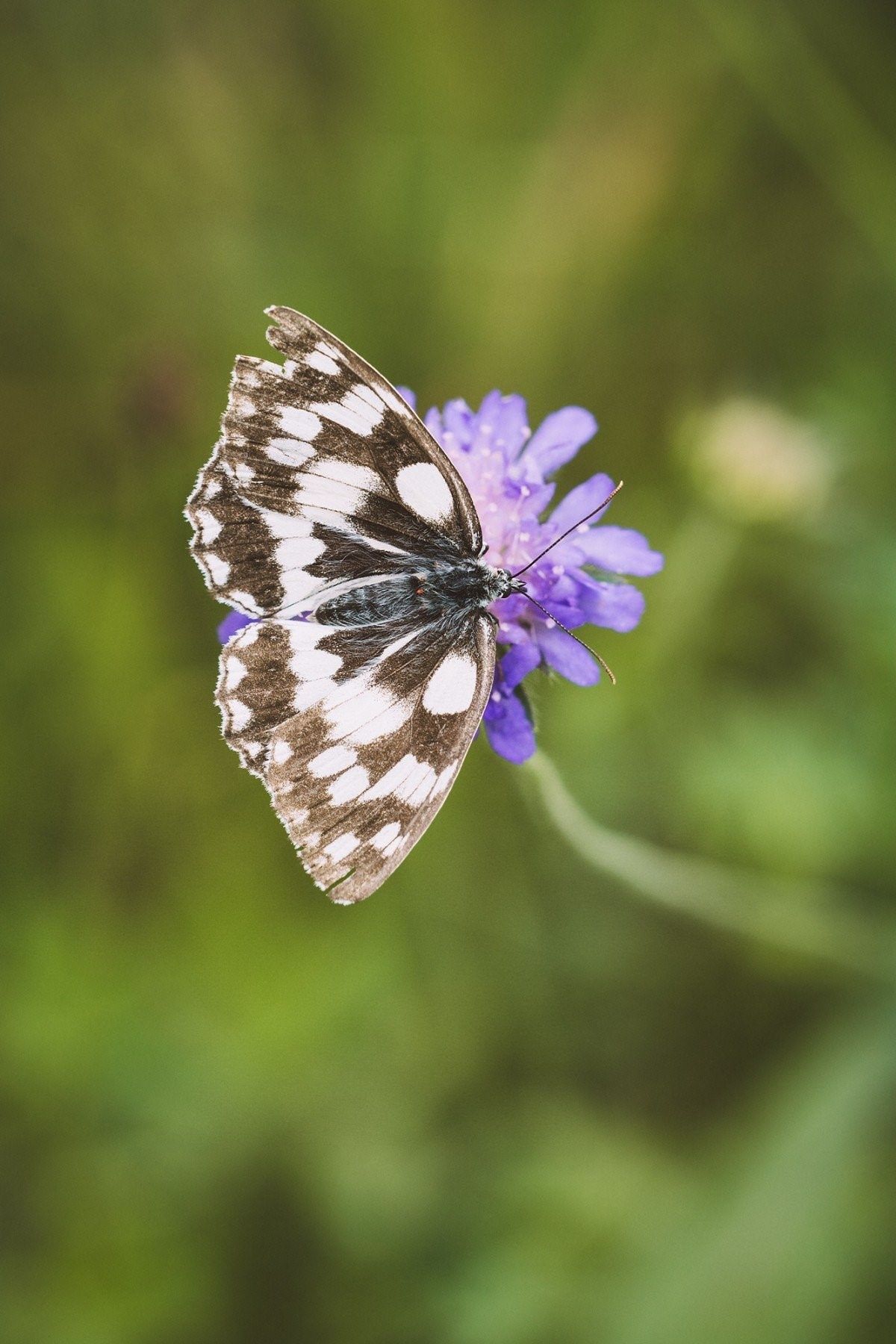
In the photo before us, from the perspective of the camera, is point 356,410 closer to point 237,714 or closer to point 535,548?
point 535,548

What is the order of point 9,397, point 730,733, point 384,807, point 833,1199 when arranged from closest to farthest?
point 384,807
point 833,1199
point 730,733
point 9,397

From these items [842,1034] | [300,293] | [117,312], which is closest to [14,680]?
[117,312]

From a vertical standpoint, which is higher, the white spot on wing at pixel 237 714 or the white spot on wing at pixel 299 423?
the white spot on wing at pixel 299 423

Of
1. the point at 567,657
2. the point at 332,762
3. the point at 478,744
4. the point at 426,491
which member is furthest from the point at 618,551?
the point at 478,744

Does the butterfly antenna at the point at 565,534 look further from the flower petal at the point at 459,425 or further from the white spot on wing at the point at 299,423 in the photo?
the white spot on wing at the point at 299,423

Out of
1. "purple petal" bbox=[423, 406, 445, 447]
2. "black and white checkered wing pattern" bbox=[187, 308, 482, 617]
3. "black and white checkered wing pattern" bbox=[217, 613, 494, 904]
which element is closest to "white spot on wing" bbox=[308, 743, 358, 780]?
"black and white checkered wing pattern" bbox=[217, 613, 494, 904]

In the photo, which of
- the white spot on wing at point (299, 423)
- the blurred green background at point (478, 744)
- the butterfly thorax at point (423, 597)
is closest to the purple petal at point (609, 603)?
the butterfly thorax at point (423, 597)

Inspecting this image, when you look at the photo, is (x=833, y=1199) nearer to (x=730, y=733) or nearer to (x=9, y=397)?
(x=730, y=733)
